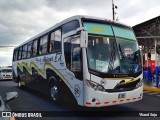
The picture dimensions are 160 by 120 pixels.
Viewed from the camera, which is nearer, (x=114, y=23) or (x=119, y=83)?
(x=119, y=83)

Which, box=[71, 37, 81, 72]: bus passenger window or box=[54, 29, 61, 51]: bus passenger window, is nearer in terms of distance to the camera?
box=[71, 37, 81, 72]: bus passenger window

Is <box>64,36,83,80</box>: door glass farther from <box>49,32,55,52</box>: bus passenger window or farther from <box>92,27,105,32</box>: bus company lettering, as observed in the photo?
<box>49,32,55,52</box>: bus passenger window

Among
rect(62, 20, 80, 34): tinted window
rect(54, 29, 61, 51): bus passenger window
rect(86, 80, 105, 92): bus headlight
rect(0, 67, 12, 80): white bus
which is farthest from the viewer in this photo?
rect(0, 67, 12, 80): white bus

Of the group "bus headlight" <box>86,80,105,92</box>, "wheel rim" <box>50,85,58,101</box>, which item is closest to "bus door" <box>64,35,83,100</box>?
"bus headlight" <box>86,80,105,92</box>

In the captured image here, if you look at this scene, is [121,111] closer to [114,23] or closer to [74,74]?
[74,74]

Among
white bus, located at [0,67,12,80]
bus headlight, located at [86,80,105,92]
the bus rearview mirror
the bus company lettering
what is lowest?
white bus, located at [0,67,12,80]

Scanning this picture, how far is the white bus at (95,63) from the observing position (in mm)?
6949

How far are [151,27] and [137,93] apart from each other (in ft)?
69.4

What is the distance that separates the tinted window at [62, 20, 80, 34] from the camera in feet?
25.6

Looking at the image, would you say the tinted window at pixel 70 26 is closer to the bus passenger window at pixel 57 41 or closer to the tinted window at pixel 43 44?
the bus passenger window at pixel 57 41

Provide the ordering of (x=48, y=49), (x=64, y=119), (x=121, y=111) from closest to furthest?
(x=64, y=119) → (x=121, y=111) → (x=48, y=49)

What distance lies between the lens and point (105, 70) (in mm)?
7094

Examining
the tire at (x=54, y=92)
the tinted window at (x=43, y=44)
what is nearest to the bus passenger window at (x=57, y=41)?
the tinted window at (x=43, y=44)

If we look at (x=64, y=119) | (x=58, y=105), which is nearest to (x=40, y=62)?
(x=58, y=105)
